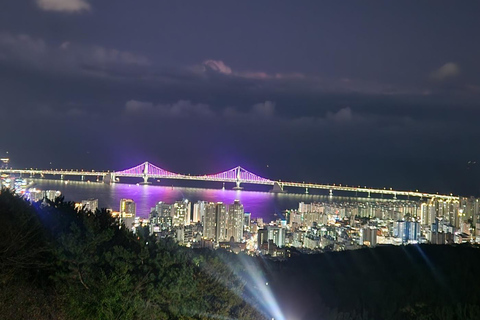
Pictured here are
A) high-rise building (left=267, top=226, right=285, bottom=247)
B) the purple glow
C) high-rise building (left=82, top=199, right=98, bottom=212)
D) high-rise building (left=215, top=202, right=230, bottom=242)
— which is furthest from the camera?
the purple glow

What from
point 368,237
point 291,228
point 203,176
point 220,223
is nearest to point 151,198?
point 291,228

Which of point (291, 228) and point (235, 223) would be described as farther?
point (291, 228)

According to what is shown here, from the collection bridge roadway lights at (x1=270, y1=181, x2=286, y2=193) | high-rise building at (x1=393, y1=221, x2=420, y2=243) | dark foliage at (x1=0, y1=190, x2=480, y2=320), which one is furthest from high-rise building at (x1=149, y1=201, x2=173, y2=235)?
bridge roadway lights at (x1=270, y1=181, x2=286, y2=193)

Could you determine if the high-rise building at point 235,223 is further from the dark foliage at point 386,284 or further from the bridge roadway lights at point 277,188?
the bridge roadway lights at point 277,188

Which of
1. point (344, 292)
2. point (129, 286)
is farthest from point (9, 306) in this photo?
point (344, 292)

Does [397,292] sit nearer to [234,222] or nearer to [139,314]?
[139,314]

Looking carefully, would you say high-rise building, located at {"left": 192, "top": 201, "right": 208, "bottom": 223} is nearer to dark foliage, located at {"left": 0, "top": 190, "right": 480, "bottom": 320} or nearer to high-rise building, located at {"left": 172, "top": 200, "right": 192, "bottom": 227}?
high-rise building, located at {"left": 172, "top": 200, "right": 192, "bottom": 227}

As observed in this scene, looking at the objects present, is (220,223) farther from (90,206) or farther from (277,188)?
(277,188)

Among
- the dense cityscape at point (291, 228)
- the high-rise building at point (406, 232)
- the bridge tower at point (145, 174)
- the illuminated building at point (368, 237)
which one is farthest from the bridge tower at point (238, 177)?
the illuminated building at point (368, 237)
